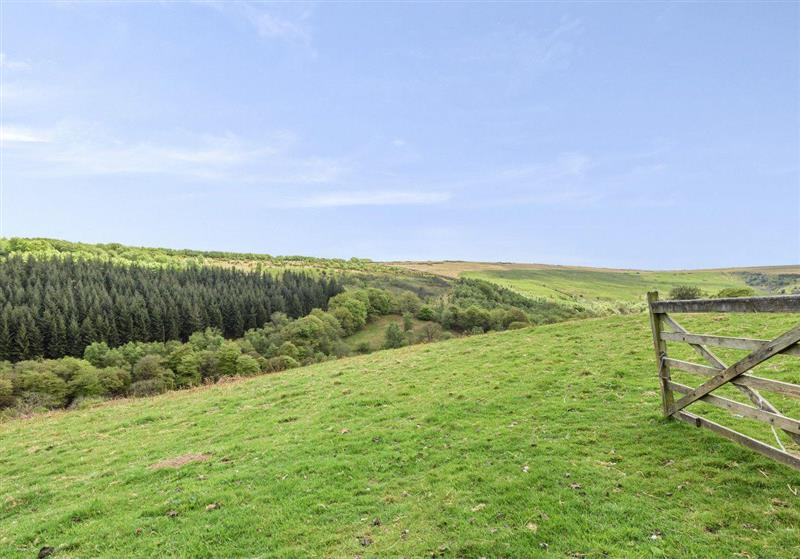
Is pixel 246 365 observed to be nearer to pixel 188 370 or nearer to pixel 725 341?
pixel 188 370

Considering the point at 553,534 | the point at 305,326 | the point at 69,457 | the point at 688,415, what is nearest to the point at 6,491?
the point at 69,457

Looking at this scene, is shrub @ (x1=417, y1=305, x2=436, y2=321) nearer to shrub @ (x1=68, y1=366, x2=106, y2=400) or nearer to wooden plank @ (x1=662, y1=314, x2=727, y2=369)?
shrub @ (x1=68, y1=366, x2=106, y2=400)

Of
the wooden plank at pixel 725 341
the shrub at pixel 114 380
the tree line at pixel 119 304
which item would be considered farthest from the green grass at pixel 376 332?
the wooden plank at pixel 725 341

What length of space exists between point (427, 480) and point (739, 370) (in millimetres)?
7146

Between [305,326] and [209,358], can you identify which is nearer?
[209,358]

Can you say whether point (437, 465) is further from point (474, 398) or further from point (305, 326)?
point (305, 326)

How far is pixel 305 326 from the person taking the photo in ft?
285

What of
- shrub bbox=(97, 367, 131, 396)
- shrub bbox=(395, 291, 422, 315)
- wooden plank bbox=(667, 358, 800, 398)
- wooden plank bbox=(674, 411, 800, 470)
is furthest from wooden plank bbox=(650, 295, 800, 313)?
shrub bbox=(395, 291, 422, 315)

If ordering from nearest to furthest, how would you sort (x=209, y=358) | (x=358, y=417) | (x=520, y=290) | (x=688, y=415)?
1. (x=688, y=415)
2. (x=358, y=417)
3. (x=209, y=358)
4. (x=520, y=290)

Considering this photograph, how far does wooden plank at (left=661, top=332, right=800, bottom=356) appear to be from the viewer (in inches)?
287

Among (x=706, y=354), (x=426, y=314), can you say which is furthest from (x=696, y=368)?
(x=426, y=314)

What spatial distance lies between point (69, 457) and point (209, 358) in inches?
2158

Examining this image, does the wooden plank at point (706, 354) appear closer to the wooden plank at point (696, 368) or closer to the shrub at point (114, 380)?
the wooden plank at point (696, 368)

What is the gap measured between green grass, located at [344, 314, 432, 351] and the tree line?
85.1 feet
